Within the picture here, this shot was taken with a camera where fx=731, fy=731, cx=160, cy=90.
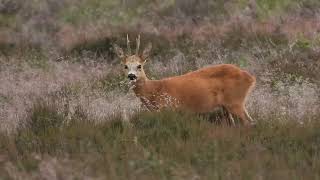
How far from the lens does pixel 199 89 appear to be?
29.6ft

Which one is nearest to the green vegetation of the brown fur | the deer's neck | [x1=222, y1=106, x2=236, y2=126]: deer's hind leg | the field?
the field

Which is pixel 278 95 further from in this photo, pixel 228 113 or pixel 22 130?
pixel 22 130

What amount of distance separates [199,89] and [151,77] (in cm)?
422

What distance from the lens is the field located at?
260 inches

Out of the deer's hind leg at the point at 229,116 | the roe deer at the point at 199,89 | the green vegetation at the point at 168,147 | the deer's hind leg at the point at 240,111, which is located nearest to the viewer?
the green vegetation at the point at 168,147

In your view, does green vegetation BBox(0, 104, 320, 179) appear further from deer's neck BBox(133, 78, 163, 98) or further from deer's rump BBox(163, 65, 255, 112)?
deer's neck BBox(133, 78, 163, 98)

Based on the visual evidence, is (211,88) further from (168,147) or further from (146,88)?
(168,147)

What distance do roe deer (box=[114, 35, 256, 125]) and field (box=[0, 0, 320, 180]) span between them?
20cm

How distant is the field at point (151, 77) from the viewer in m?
6.61

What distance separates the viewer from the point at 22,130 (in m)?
7.78

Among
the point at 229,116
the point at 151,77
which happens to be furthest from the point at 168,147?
the point at 151,77

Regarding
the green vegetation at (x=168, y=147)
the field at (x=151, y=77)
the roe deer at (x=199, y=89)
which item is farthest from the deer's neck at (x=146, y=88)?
the green vegetation at (x=168, y=147)

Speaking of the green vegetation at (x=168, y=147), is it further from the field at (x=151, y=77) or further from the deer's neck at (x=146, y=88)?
the deer's neck at (x=146, y=88)

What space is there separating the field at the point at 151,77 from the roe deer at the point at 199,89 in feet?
0.66
